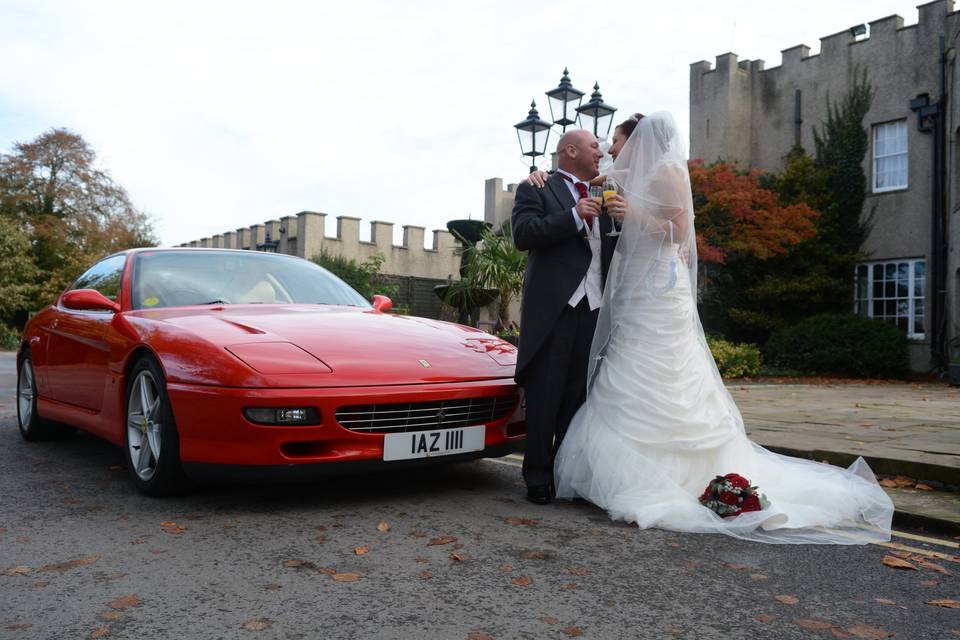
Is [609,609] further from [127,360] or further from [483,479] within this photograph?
[127,360]

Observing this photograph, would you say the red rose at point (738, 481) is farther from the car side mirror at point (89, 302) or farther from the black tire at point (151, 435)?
the car side mirror at point (89, 302)

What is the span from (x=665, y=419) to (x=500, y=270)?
10927 mm

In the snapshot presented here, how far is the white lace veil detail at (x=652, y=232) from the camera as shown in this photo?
4043 millimetres

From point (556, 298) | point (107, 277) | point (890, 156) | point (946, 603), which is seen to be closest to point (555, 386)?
point (556, 298)

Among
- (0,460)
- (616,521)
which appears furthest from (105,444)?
(616,521)

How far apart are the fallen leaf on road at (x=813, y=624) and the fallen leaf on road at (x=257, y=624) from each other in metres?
1.57

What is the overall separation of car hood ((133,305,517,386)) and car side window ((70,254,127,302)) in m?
0.61

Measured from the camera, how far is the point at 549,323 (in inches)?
159

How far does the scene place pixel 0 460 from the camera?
496 centimetres

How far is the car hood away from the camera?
362 cm

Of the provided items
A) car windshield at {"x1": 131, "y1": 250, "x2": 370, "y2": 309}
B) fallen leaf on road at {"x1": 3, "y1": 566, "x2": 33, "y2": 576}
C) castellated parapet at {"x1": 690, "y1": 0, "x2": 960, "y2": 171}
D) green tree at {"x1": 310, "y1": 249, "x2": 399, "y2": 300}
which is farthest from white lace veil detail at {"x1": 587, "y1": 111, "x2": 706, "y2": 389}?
green tree at {"x1": 310, "y1": 249, "x2": 399, "y2": 300}

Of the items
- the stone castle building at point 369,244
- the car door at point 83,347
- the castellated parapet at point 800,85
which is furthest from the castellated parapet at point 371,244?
the car door at point 83,347

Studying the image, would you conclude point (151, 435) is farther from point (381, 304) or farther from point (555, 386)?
point (555, 386)

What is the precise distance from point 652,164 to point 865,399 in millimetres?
7467
